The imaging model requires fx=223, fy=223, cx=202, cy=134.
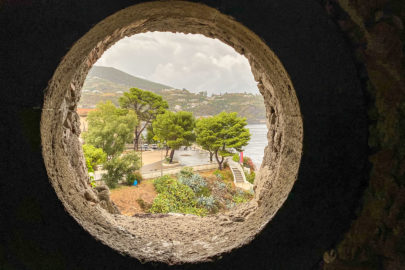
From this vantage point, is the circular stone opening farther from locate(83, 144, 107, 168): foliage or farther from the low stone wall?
the low stone wall

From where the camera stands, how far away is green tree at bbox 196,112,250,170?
13.4 meters

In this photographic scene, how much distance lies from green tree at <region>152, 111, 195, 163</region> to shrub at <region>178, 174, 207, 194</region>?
2.21 metres

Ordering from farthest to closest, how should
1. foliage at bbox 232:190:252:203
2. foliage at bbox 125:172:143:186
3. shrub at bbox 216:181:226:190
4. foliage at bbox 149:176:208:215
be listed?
shrub at bbox 216:181:226:190, foliage at bbox 125:172:143:186, foliage at bbox 232:190:252:203, foliage at bbox 149:176:208:215

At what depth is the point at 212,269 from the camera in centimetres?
109

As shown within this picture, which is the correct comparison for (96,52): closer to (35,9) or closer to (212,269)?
(35,9)

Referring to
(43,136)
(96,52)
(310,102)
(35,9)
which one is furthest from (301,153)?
(96,52)

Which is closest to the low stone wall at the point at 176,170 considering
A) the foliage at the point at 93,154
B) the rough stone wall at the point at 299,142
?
the foliage at the point at 93,154

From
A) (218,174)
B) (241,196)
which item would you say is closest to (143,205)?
(218,174)

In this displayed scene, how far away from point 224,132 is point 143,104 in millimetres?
5460

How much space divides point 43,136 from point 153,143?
14598 mm

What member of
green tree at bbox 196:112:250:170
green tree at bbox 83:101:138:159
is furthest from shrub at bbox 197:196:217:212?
green tree at bbox 83:101:138:159

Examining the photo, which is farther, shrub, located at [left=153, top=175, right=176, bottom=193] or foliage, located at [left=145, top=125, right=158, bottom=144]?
foliage, located at [left=145, top=125, right=158, bottom=144]

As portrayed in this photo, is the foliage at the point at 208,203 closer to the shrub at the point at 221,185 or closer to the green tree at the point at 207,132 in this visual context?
the shrub at the point at 221,185

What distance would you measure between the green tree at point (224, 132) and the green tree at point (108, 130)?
4.14 meters
